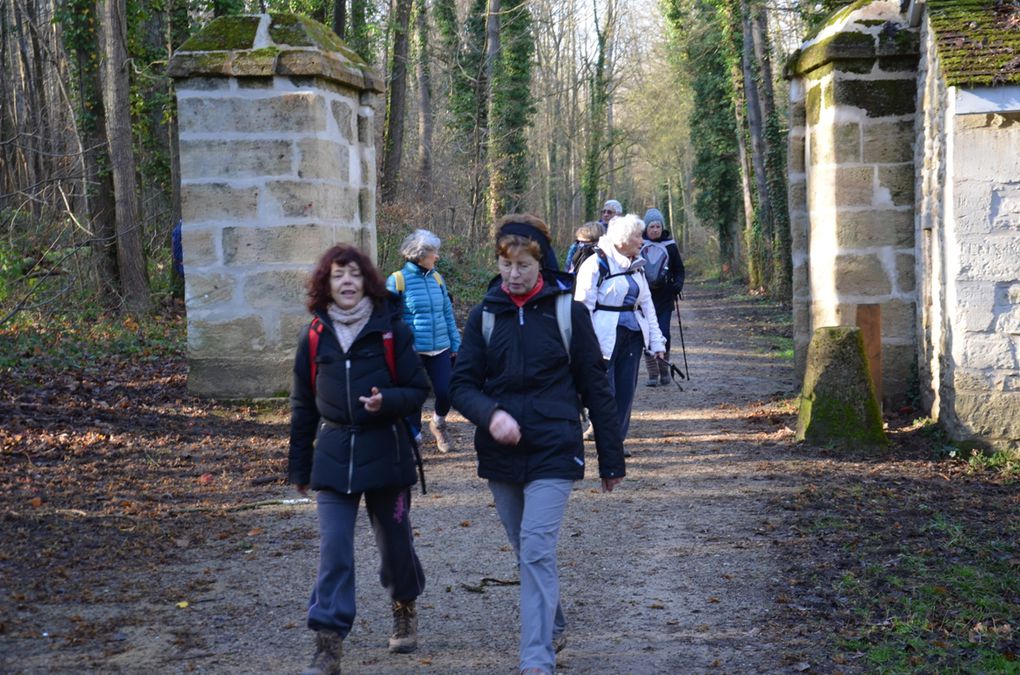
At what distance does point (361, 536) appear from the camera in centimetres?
715

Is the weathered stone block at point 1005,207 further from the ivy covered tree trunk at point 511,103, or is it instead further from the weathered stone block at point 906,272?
the ivy covered tree trunk at point 511,103

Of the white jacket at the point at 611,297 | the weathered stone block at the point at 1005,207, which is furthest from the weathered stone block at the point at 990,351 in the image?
the white jacket at the point at 611,297

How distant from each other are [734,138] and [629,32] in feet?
52.8

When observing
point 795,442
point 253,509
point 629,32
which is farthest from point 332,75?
point 629,32

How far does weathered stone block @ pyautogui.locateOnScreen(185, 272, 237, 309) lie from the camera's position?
10570 millimetres

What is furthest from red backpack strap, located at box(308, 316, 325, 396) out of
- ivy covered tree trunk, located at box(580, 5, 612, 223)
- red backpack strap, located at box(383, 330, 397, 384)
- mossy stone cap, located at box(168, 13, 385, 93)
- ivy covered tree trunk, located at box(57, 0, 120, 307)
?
ivy covered tree trunk, located at box(580, 5, 612, 223)

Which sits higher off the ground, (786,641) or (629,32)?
(629,32)

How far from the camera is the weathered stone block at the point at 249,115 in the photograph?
10.5 m

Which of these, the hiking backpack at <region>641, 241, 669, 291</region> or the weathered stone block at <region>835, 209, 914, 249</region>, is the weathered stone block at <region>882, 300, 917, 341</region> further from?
the hiking backpack at <region>641, 241, 669, 291</region>

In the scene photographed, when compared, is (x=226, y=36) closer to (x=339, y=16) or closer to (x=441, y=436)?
(x=441, y=436)

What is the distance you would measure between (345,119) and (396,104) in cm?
1161

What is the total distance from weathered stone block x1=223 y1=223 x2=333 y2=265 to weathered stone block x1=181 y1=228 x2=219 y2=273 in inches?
4.5

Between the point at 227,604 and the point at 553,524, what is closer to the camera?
the point at 553,524

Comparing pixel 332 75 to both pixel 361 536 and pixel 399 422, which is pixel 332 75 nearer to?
pixel 361 536
